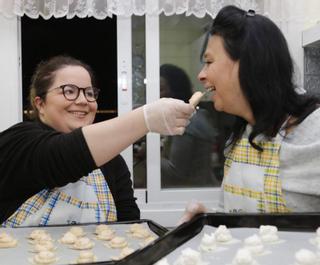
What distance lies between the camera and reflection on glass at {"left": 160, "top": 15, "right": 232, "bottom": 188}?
2264 millimetres

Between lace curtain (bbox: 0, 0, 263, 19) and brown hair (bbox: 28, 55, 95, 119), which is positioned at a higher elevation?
lace curtain (bbox: 0, 0, 263, 19)

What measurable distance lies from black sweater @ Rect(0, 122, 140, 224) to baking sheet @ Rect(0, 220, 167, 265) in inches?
4.0

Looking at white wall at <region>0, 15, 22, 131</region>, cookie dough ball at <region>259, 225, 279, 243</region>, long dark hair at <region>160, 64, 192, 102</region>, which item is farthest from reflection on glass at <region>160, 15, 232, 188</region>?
cookie dough ball at <region>259, 225, 279, 243</region>

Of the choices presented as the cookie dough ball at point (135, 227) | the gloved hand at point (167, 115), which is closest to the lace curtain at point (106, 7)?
the gloved hand at point (167, 115)

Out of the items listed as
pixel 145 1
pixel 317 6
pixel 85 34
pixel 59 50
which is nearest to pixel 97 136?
pixel 145 1

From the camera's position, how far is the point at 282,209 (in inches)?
44.0

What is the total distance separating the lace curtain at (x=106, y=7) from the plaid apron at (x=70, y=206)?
98cm

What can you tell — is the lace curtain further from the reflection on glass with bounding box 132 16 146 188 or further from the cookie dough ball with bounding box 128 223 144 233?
the cookie dough ball with bounding box 128 223 144 233

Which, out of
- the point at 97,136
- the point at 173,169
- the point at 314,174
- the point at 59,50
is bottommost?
the point at 173,169

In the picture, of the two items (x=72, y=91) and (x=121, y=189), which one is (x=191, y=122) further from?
(x=72, y=91)

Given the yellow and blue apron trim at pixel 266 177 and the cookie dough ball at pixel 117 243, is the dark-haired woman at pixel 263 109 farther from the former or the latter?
the cookie dough ball at pixel 117 243

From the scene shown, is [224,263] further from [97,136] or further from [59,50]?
[59,50]

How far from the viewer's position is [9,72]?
2.14 m

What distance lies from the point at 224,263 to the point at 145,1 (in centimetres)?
156
